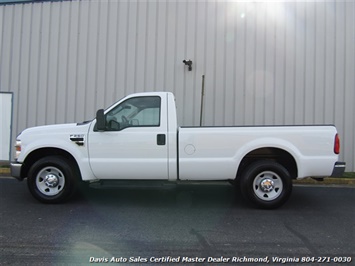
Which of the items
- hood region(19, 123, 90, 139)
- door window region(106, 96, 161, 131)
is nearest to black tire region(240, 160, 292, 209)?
door window region(106, 96, 161, 131)

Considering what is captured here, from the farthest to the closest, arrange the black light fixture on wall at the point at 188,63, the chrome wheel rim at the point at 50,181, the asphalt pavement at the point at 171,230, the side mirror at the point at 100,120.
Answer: the black light fixture on wall at the point at 188,63, the chrome wheel rim at the point at 50,181, the side mirror at the point at 100,120, the asphalt pavement at the point at 171,230

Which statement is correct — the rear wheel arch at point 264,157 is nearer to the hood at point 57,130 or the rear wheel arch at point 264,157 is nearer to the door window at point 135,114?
the door window at point 135,114

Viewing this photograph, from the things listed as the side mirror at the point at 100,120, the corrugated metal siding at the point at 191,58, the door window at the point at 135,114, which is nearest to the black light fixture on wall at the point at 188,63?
the corrugated metal siding at the point at 191,58

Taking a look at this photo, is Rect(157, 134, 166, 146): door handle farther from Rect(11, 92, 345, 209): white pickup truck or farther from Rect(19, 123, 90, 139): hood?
Rect(19, 123, 90, 139): hood

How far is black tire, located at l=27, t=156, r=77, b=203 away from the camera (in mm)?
5867

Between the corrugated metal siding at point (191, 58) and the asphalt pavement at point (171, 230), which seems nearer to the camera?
the asphalt pavement at point (171, 230)

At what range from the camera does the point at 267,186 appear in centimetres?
574

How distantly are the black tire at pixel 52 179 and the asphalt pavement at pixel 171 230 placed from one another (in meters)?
0.18

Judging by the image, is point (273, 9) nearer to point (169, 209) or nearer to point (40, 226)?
point (169, 209)

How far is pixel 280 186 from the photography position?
226 inches

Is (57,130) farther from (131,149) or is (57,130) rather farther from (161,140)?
(161,140)

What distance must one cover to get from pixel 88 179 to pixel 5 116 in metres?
7.02

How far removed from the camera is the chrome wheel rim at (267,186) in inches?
226

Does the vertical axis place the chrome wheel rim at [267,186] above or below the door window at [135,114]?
below
